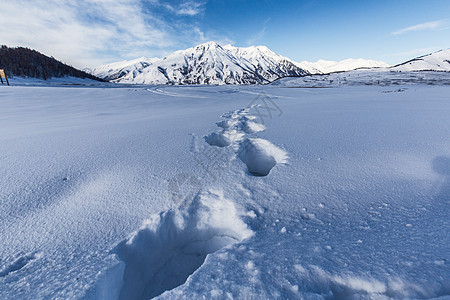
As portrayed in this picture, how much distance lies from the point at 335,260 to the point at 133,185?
2151mm

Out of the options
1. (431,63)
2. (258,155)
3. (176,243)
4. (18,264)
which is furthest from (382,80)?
(431,63)

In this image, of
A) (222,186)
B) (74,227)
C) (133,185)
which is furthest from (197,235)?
(74,227)

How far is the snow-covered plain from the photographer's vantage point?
1.28 m

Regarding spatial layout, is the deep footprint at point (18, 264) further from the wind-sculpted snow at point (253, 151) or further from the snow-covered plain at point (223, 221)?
the wind-sculpted snow at point (253, 151)

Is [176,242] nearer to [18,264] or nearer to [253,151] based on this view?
[18,264]

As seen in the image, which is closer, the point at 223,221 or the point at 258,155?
the point at 223,221

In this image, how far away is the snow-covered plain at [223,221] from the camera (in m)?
1.28

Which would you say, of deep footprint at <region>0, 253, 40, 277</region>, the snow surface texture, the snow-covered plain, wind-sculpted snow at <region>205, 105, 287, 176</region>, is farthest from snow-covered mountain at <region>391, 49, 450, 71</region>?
deep footprint at <region>0, 253, 40, 277</region>

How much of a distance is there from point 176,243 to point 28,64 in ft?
217

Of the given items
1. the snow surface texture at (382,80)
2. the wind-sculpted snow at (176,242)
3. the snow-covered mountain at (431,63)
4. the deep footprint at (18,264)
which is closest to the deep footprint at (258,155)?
the wind-sculpted snow at (176,242)

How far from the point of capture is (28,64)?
45281mm

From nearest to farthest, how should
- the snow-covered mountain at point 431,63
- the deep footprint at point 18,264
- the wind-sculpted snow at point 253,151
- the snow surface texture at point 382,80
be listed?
the deep footprint at point 18,264 < the wind-sculpted snow at point 253,151 < the snow surface texture at point 382,80 < the snow-covered mountain at point 431,63

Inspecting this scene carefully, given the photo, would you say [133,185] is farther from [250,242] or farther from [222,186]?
[250,242]

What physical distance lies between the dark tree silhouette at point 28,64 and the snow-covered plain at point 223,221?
5866 centimetres
